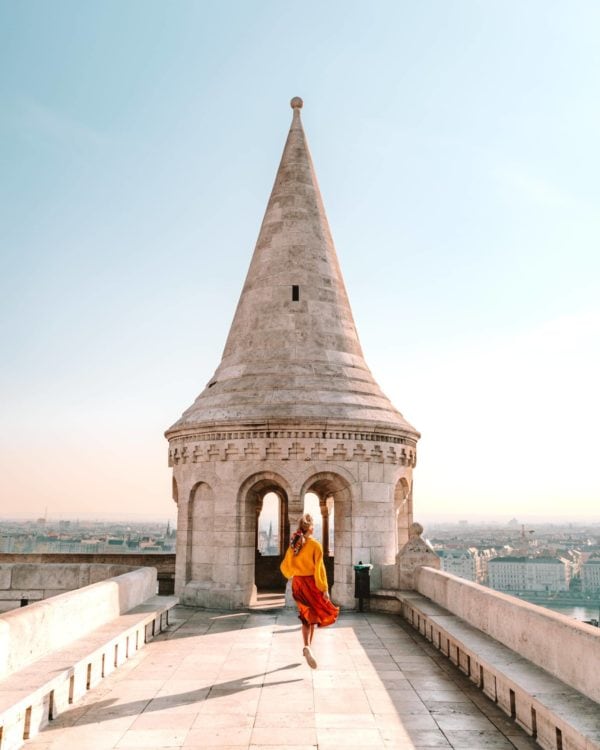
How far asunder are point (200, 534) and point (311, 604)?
636 centimetres

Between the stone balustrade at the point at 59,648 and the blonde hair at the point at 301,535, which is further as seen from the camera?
the blonde hair at the point at 301,535

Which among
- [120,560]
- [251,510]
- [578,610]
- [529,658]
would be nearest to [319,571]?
[529,658]

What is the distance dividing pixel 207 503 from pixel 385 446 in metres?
3.72

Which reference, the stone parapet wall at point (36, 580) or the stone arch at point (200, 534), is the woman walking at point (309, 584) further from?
the stone arch at point (200, 534)

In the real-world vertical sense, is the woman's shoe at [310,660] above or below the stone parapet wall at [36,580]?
below

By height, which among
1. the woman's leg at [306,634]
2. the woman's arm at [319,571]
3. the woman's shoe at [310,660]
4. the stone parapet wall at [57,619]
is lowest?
the woman's shoe at [310,660]

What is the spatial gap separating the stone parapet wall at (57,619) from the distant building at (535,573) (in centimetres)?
11767

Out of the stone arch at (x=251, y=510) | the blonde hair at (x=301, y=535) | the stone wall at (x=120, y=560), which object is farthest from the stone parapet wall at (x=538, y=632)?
the stone wall at (x=120, y=560)

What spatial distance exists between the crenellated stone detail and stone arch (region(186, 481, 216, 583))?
→ 753mm

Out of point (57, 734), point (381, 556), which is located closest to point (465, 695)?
point (57, 734)

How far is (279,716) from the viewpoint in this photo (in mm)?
5930

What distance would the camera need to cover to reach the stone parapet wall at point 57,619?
18.8ft

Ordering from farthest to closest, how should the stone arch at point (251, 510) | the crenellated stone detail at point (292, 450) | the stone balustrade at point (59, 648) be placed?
→ the stone arch at point (251, 510), the crenellated stone detail at point (292, 450), the stone balustrade at point (59, 648)

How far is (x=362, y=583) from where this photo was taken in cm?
1255
